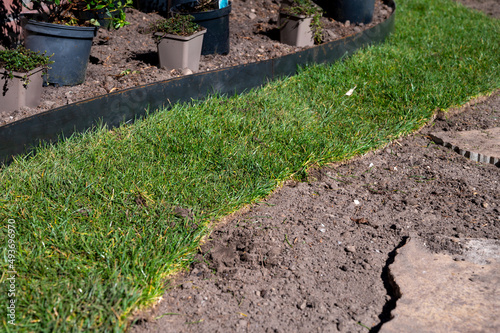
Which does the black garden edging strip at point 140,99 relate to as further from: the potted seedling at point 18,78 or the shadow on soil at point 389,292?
the shadow on soil at point 389,292

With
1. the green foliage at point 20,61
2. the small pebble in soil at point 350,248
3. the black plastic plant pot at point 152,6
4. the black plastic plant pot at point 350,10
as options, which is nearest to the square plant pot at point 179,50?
the green foliage at point 20,61

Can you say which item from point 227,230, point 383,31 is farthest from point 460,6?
point 227,230

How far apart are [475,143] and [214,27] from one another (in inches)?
96.0

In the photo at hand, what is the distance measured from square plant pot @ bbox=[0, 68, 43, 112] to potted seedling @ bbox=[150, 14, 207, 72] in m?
1.04

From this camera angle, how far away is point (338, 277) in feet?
7.64

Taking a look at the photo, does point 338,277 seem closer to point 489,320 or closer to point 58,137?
point 489,320

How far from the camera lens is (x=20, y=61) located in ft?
10.9

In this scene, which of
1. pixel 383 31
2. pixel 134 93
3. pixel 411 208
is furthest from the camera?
pixel 383 31

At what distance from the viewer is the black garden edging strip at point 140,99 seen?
3.03 metres

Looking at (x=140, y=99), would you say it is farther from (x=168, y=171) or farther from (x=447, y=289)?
(x=447, y=289)

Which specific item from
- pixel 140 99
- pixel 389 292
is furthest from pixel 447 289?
pixel 140 99

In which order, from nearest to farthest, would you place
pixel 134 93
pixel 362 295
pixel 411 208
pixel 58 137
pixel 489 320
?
pixel 489 320 → pixel 362 295 → pixel 411 208 → pixel 58 137 → pixel 134 93

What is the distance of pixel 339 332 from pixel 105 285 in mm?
977

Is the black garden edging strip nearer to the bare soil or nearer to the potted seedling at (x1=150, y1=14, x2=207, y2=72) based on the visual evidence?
the potted seedling at (x1=150, y1=14, x2=207, y2=72)
